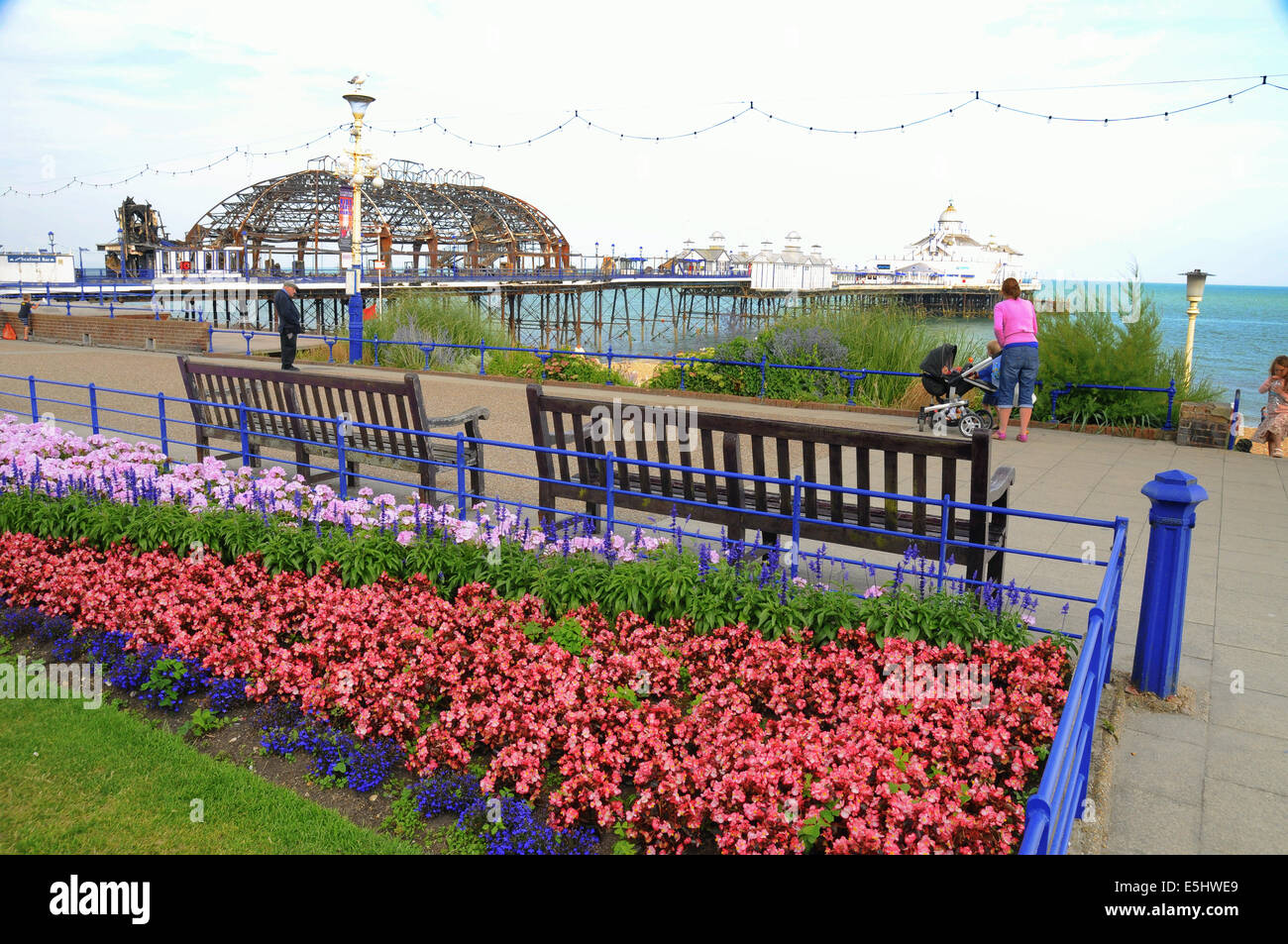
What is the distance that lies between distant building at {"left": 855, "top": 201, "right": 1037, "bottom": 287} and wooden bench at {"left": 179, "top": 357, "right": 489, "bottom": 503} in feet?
334

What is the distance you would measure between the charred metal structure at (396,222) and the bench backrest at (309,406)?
54.8 m

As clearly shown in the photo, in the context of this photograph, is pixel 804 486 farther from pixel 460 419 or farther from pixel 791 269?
pixel 791 269

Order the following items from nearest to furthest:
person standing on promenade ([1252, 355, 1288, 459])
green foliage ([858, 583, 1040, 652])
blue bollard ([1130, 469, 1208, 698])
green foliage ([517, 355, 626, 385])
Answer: blue bollard ([1130, 469, 1208, 698]), green foliage ([858, 583, 1040, 652]), person standing on promenade ([1252, 355, 1288, 459]), green foliage ([517, 355, 626, 385])

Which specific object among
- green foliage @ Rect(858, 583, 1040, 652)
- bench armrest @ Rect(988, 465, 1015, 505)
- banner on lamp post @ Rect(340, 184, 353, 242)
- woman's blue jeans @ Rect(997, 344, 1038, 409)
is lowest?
green foliage @ Rect(858, 583, 1040, 652)

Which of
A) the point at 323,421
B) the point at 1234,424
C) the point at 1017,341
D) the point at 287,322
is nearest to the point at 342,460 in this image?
the point at 323,421

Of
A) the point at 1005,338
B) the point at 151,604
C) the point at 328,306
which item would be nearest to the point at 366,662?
the point at 151,604

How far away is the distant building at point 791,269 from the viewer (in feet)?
261

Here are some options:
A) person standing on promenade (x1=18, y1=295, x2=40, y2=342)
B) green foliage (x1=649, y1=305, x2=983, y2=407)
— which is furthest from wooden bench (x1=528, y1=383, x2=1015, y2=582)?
person standing on promenade (x1=18, y1=295, x2=40, y2=342)

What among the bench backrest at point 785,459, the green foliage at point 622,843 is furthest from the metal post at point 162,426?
the green foliage at point 622,843

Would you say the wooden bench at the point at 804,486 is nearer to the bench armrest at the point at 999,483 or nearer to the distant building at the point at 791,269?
the bench armrest at the point at 999,483

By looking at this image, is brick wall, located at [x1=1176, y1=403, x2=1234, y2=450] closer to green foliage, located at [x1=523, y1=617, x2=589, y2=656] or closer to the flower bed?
the flower bed

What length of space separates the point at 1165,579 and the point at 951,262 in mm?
129972

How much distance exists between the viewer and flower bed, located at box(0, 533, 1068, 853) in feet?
11.0
